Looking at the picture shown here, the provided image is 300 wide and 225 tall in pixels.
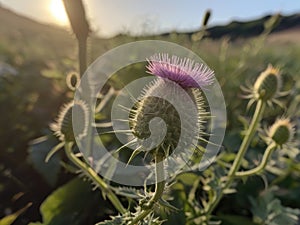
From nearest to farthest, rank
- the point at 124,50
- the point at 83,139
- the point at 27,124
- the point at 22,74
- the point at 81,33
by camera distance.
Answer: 1. the point at 81,33
2. the point at 83,139
3. the point at 27,124
4. the point at 124,50
5. the point at 22,74

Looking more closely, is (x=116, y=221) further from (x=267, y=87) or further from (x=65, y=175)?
(x=65, y=175)

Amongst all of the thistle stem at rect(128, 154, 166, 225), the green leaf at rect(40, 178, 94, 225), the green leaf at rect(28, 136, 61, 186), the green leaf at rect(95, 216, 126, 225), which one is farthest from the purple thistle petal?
the green leaf at rect(28, 136, 61, 186)

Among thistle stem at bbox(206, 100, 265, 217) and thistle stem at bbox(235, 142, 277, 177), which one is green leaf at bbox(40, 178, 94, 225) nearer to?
thistle stem at bbox(206, 100, 265, 217)

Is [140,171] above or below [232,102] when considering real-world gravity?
below

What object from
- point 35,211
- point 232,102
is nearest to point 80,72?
point 35,211

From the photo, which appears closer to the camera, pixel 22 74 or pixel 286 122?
pixel 286 122

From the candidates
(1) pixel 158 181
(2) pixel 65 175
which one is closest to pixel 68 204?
(2) pixel 65 175

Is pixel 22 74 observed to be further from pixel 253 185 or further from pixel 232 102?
pixel 253 185

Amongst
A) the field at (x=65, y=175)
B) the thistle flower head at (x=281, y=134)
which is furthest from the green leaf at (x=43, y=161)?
the thistle flower head at (x=281, y=134)
